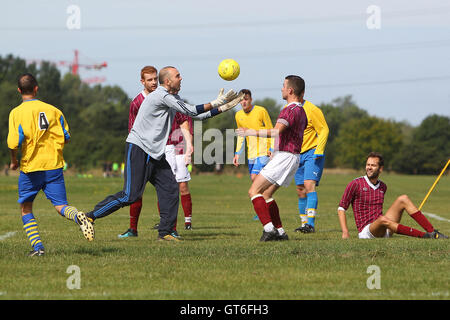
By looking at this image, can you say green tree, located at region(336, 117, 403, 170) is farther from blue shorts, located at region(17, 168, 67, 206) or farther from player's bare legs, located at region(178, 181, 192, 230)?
blue shorts, located at region(17, 168, 67, 206)

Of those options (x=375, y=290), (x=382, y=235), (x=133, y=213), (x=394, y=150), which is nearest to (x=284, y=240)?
(x=382, y=235)

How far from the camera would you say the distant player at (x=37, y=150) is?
316 inches

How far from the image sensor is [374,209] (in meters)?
10.1

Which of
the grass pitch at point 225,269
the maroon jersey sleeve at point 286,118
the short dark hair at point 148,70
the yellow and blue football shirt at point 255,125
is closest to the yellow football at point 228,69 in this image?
the short dark hair at point 148,70

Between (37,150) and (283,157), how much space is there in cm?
334

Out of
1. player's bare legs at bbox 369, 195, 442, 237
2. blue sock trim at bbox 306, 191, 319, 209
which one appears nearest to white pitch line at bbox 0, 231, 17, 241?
blue sock trim at bbox 306, 191, 319, 209

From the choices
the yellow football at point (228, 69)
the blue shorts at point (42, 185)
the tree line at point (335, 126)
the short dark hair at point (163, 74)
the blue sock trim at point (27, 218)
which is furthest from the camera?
the tree line at point (335, 126)

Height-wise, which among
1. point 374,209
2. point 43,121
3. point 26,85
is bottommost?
point 374,209

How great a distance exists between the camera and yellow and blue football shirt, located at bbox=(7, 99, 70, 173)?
803 cm

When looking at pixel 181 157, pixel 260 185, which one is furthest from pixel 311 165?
pixel 260 185

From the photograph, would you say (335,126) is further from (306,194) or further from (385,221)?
(385,221)

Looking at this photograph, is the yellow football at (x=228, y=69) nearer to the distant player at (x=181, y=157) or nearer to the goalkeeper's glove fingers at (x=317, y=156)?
the distant player at (x=181, y=157)

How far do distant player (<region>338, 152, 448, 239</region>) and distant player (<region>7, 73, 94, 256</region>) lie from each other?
12.9 feet
